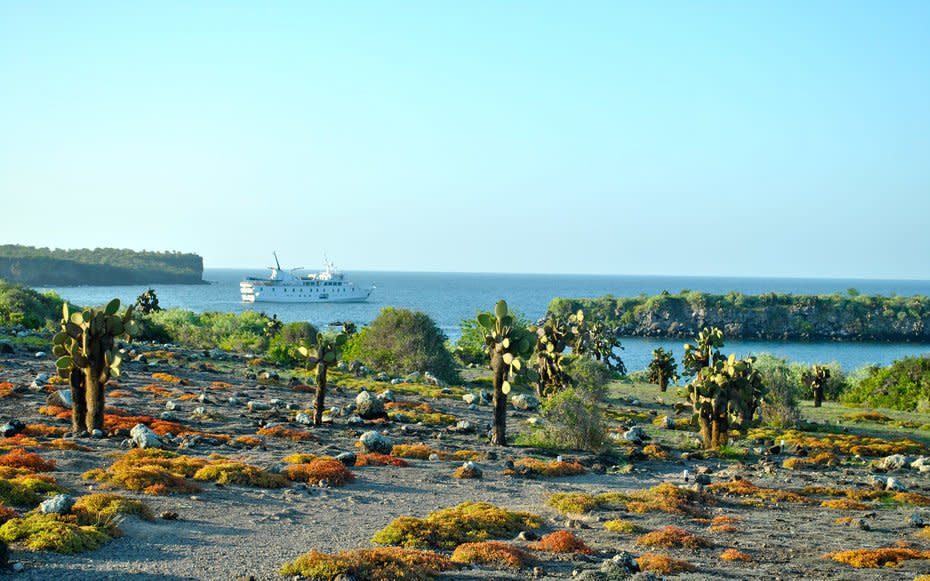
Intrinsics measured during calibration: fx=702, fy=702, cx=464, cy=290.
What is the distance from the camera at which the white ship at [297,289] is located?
180375 millimetres

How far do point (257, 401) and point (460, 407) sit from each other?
875cm

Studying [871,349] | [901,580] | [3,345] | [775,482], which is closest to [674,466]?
[775,482]

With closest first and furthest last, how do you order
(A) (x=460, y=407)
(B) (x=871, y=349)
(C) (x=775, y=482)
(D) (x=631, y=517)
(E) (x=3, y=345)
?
1. (D) (x=631, y=517)
2. (C) (x=775, y=482)
3. (A) (x=460, y=407)
4. (E) (x=3, y=345)
5. (B) (x=871, y=349)

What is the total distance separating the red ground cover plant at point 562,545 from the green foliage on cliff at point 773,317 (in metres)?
108

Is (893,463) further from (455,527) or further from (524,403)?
(455,527)

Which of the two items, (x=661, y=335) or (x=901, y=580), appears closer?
(x=901, y=580)

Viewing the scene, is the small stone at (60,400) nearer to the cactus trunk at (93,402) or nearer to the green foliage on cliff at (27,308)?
the cactus trunk at (93,402)

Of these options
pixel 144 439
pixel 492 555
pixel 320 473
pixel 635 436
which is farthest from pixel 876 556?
pixel 144 439

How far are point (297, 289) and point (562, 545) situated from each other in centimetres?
17849

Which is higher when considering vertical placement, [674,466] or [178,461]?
[178,461]

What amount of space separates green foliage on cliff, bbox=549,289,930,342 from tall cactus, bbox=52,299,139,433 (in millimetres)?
103366

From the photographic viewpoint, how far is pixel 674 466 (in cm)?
2139

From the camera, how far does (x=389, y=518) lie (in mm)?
13266

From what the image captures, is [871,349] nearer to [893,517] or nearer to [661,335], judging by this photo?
[661,335]
